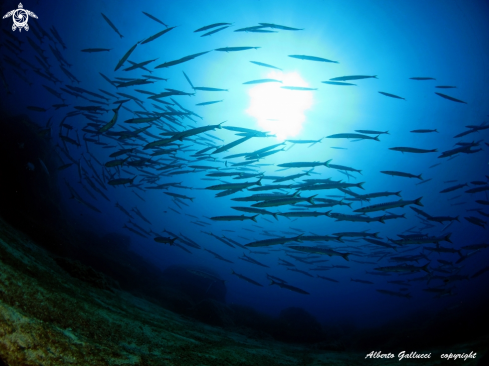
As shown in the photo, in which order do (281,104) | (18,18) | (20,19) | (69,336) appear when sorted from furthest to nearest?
(281,104) < (18,18) < (20,19) < (69,336)

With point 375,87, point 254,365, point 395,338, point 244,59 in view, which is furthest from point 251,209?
point 375,87

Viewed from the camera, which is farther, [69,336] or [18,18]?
[18,18]

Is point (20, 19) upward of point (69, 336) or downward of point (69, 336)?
upward

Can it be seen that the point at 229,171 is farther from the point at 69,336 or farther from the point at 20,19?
the point at 20,19

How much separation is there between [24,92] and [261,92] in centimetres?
5379


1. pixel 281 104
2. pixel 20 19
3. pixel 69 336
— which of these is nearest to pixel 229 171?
pixel 281 104

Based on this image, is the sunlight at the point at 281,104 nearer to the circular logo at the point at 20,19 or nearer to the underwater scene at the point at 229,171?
the underwater scene at the point at 229,171

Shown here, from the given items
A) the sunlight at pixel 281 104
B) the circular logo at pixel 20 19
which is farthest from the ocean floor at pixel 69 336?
the circular logo at pixel 20 19

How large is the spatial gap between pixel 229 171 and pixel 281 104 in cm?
768

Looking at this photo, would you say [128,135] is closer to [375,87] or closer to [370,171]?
[375,87]

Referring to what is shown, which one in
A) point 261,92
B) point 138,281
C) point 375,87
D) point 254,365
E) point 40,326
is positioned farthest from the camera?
point 261,92

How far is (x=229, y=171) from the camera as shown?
16016 mm

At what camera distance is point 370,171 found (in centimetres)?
2275

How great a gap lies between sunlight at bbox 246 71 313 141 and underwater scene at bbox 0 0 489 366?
154 millimetres
